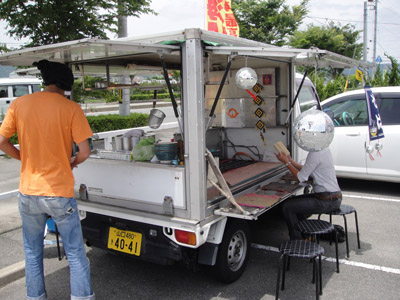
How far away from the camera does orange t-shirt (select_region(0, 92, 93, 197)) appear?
2.65 meters

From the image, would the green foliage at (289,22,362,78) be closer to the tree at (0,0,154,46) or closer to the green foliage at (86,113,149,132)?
the green foliage at (86,113,149,132)

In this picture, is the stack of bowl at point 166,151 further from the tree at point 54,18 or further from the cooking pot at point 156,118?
the tree at point 54,18

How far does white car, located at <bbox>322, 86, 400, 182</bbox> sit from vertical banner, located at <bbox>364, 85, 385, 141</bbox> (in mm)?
413

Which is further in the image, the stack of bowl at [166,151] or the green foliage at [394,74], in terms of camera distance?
the green foliage at [394,74]

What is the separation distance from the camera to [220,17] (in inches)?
392

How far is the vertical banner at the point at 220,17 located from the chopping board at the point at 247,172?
5502 mm

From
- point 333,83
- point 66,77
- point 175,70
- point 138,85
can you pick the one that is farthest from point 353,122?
point 333,83

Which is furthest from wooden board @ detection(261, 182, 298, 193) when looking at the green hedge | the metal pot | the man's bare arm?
the green hedge

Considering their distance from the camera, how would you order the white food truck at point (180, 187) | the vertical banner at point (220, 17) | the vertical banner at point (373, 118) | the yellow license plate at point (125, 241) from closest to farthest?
the white food truck at point (180, 187) < the yellow license plate at point (125, 241) < the vertical banner at point (373, 118) < the vertical banner at point (220, 17)

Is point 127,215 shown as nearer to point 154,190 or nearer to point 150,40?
point 154,190

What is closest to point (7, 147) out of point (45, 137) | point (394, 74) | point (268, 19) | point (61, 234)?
point (45, 137)

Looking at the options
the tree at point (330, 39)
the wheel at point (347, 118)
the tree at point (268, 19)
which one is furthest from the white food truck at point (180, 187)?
the tree at point (330, 39)

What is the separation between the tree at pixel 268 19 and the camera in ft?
56.4

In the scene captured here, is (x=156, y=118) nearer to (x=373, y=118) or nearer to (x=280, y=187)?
(x=280, y=187)
